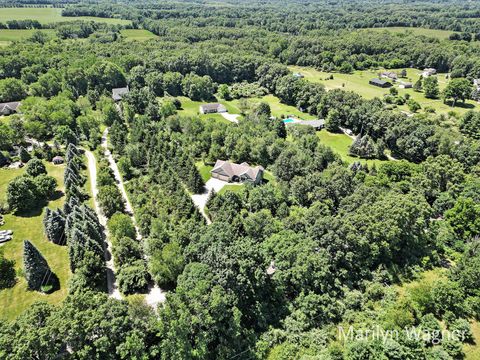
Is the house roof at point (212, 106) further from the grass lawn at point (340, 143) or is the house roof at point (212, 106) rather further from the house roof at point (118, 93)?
the grass lawn at point (340, 143)

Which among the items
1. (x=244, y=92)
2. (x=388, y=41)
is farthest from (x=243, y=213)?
(x=388, y=41)

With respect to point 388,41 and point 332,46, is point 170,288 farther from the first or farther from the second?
point 388,41

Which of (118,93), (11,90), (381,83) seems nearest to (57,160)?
(118,93)

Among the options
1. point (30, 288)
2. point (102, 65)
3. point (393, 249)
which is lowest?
point (30, 288)

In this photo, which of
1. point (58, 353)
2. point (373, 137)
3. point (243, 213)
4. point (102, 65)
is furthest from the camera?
point (102, 65)

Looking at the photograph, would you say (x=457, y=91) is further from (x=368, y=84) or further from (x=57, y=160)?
A: (x=57, y=160)

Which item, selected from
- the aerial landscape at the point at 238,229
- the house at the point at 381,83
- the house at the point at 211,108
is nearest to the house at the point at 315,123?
the aerial landscape at the point at 238,229
